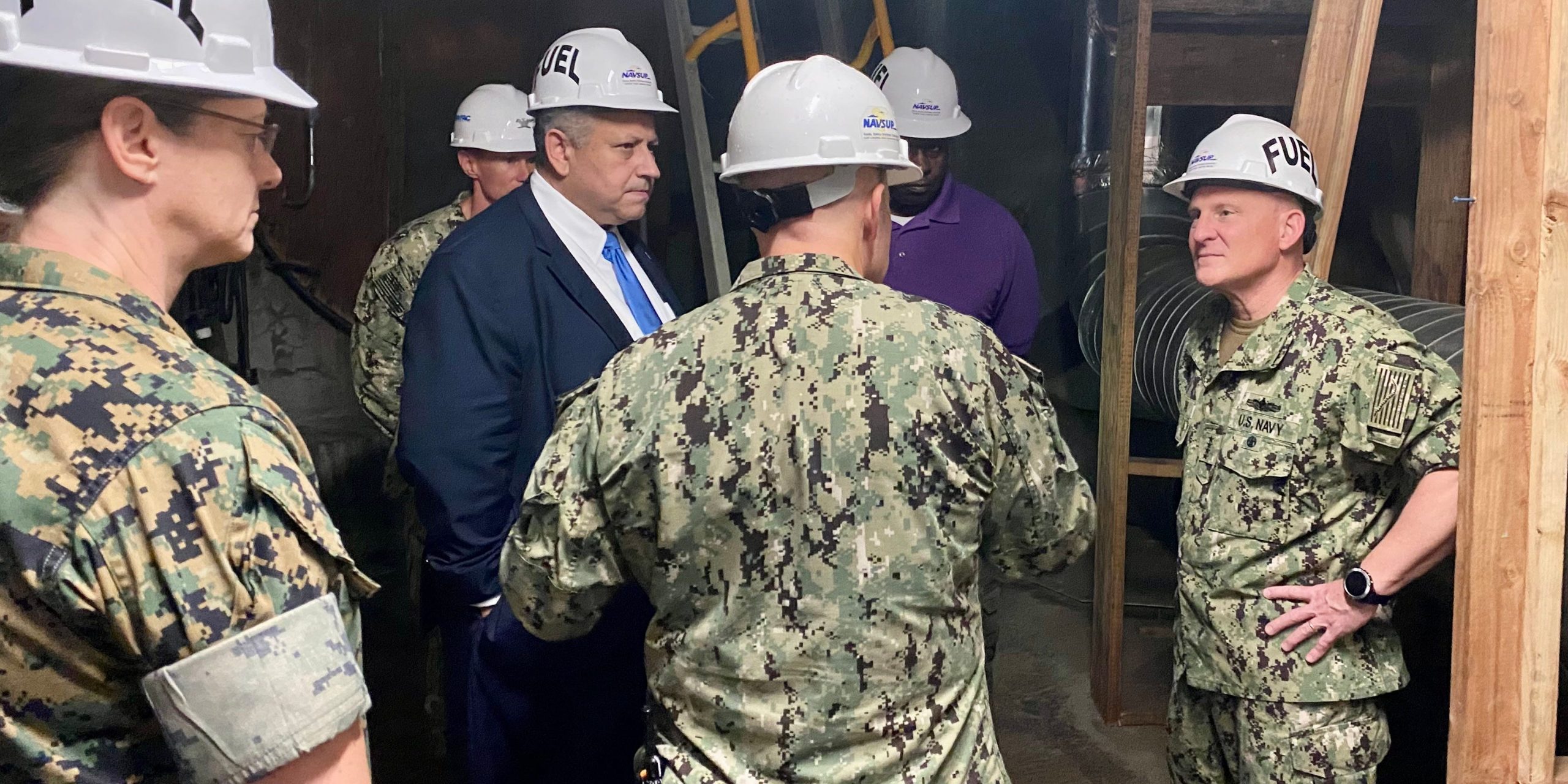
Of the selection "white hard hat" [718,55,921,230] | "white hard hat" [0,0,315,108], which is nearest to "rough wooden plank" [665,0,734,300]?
"white hard hat" [718,55,921,230]

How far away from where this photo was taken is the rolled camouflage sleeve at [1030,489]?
5.47ft

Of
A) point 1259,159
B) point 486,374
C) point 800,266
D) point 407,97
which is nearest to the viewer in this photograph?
point 800,266

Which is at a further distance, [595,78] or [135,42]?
[595,78]

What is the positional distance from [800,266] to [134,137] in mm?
867

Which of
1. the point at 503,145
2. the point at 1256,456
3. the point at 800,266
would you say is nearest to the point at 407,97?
the point at 503,145

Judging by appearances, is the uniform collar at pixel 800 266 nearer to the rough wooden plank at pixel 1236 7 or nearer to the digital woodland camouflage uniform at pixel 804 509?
the digital woodland camouflage uniform at pixel 804 509

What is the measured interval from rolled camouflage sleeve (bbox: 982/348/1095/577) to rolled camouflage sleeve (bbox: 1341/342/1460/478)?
76 cm

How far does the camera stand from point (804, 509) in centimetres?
158

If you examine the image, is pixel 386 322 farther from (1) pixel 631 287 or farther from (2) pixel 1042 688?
(2) pixel 1042 688

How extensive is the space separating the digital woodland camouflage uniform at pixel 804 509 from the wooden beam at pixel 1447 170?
7.91ft

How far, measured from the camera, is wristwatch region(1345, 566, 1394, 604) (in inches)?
87.0

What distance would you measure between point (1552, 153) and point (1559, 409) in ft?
1.28

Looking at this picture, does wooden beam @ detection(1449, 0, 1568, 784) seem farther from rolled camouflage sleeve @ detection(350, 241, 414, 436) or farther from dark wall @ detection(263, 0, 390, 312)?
dark wall @ detection(263, 0, 390, 312)

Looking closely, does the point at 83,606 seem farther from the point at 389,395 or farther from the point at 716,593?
the point at 389,395
